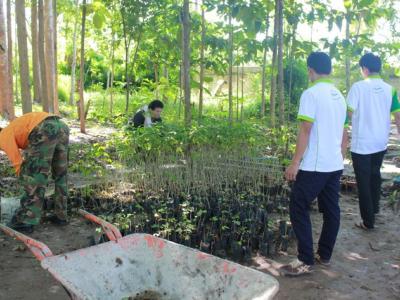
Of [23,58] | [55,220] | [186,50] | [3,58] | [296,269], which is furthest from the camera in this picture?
[23,58]

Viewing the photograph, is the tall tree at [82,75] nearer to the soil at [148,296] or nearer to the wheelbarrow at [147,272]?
the wheelbarrow at [147,272]

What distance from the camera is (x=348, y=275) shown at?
126 inches

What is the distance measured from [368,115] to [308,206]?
52.3 inches

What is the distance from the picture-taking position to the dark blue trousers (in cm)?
300

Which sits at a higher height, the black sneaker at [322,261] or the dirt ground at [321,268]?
the black sneaker at [322,261]

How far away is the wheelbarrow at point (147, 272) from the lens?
6.75ft

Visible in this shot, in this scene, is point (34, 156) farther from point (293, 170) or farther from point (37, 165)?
point (293, 170)

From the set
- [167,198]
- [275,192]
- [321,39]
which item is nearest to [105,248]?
[167,198]

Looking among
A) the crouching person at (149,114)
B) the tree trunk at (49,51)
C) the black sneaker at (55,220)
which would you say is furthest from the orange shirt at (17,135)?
the tree trunk at (49,51)

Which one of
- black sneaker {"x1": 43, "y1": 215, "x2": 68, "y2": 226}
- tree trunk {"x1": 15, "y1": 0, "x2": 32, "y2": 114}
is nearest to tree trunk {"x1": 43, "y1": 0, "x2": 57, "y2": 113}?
tree trunk {"x1": 15, "y1": 0, "x2": 32, "y2": 114}

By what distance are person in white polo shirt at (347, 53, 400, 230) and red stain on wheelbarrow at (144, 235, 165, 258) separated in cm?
227

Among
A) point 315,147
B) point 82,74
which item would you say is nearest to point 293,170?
point 315,147

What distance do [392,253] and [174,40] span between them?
4415mm

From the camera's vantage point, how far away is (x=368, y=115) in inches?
153
